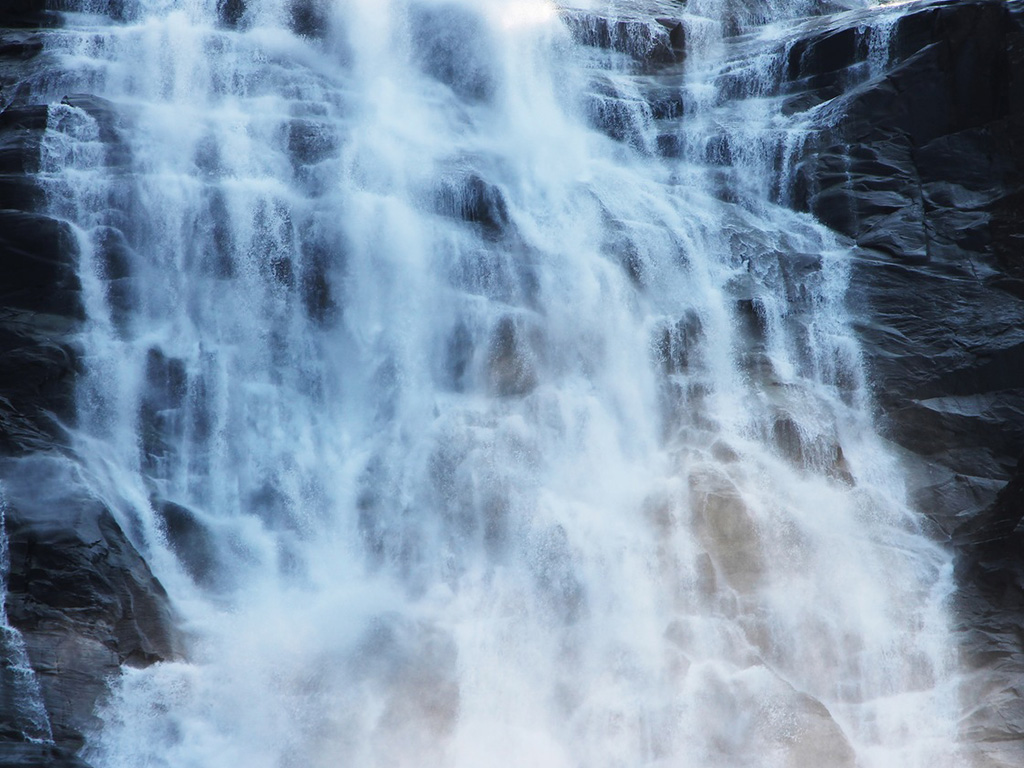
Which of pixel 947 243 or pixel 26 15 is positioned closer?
pixel 947 243

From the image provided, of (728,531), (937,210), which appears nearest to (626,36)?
(937,210)

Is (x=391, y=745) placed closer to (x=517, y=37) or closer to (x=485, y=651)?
(x=485, y=651)

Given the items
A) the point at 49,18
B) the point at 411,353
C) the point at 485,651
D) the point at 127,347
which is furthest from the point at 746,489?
the point at 49,18

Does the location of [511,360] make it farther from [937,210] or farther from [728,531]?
[937,210]

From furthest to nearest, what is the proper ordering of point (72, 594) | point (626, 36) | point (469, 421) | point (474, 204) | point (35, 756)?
point (626, 36) < point (474, 204) < point (469, 421) < point (72, 594) < point (35, 756)

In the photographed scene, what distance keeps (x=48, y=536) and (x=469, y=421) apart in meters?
6.24

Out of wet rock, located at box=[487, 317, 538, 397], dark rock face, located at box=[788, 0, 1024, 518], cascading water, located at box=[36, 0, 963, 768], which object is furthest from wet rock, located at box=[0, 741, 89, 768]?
dark rock face, located at box=[788, 0, 1024, 518]

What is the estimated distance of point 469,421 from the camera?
54.7 feet

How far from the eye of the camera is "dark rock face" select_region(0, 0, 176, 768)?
12266 millimetres

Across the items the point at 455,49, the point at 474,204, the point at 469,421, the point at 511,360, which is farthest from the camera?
the point at 455,49

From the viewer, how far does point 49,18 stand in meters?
20.8

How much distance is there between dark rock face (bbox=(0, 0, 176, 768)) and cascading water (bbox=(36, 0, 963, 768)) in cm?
36

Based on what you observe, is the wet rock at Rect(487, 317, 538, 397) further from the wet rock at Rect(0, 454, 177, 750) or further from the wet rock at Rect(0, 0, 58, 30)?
the wet rock at Rect(0, 0, 58, 30)

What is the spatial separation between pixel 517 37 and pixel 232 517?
1202 centimetres
